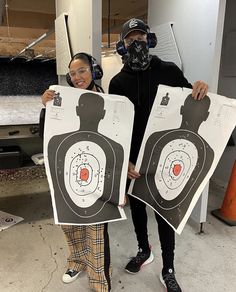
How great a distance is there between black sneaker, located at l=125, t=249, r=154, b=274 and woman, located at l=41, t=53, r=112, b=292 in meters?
0.25

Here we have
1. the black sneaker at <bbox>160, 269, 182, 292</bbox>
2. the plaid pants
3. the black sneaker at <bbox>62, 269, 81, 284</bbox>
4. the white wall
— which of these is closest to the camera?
the plaid pants

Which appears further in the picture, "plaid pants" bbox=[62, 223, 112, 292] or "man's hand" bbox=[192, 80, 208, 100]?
"plaid pants" bbox=[62, 223, 112, 292]

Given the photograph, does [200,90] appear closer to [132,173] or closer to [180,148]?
[180,148]

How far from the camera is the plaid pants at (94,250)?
1204mm

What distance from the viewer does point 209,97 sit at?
1103 millimetres

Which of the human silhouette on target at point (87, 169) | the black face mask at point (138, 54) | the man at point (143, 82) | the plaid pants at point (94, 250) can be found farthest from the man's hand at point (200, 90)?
the plaid pants at point (94, 250)

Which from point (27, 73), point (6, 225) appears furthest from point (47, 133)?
point (27, 73)

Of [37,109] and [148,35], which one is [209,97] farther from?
[37,109]

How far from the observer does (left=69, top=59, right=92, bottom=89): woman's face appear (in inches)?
44.3

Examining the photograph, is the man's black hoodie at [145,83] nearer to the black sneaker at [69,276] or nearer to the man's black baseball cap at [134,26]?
the man's black baseball cap at [134,26]

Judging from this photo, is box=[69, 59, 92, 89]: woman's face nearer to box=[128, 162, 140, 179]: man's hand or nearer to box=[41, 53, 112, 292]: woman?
box=[41, 53, 112, 292]: woman

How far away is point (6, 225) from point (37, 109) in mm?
1343

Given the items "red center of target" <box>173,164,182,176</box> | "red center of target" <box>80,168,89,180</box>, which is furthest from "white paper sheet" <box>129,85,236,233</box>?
"red center of target" <box>80,168,89,180</box>

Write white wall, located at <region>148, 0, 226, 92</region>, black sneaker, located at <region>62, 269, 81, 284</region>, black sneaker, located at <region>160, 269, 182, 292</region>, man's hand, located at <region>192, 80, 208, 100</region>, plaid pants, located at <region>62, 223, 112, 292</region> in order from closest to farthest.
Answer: man's hand, located at <region>192, 80, 208, 100</region>
plaid pants, located at <region>62, 223, 112, 292</region>
black sneaker, located at <region>160, 269, 182, 292</region>
black sneaker, located at <region>62, 269, 81, 284</region>
white wall, located at <region>148, 0, 226, 92</region>
